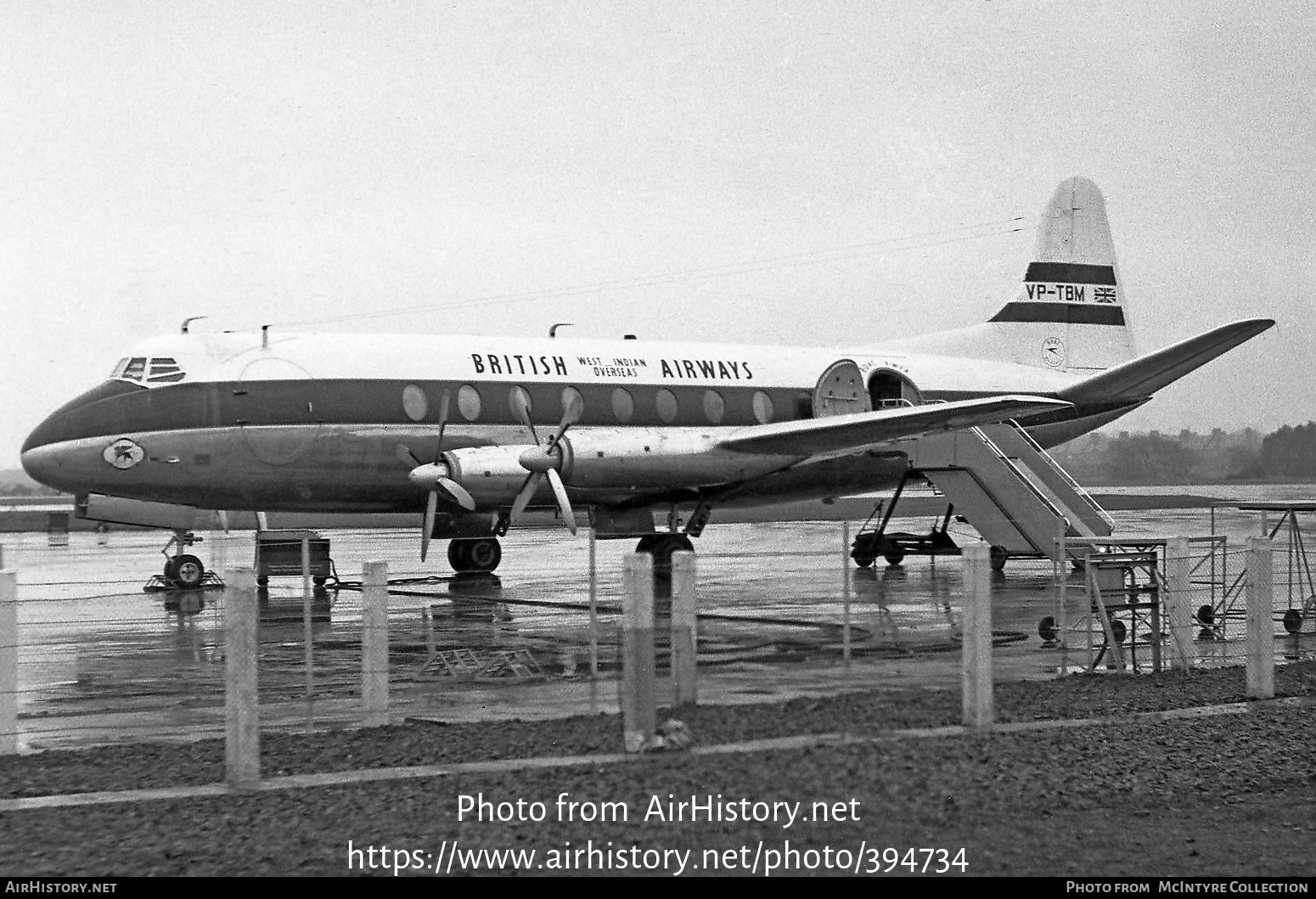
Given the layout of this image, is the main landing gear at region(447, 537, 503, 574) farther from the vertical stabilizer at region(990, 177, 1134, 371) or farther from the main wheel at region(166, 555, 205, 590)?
the vertical stabilizer at region(990, 177, 1134, 371)

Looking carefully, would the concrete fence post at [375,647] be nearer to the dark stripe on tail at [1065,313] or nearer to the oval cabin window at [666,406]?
the oval cabin window at [666,406]

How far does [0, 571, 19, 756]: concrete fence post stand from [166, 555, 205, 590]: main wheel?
1468 cm

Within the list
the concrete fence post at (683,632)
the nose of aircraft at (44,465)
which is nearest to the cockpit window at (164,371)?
the nose of aircraft at (44,465)

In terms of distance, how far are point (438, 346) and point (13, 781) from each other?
52.4 feet

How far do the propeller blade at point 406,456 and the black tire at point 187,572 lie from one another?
14.6ft

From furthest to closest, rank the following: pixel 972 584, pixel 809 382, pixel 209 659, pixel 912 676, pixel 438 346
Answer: pixel 809 382 < pixel 438 346 < pixel 209 659 < pixel 912 676 < pixel 972 584

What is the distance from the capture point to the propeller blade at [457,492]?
21.4 metres

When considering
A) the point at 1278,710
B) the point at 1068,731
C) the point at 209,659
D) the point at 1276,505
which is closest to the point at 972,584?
the point at 1068,731

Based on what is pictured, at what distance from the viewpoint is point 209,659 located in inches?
587

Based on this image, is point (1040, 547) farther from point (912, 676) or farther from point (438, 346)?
point (438, 346)

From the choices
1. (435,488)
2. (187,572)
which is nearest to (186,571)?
(187,572)

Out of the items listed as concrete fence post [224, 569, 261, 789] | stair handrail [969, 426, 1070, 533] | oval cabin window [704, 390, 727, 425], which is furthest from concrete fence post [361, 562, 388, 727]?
oval cabin window [704, 390, 727, 425]

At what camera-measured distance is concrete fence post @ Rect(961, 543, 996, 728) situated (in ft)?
34.2

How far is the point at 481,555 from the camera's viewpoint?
26672 millimetres
